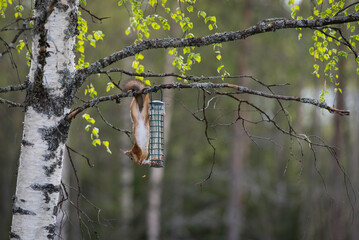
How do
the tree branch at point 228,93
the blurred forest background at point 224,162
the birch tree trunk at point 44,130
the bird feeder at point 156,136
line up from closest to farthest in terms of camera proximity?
the tree branch at point 228,93 → the birch tree trunk at point 44,130 → the bird feeder at point 156,136 → the blurred forest background at point 224,162

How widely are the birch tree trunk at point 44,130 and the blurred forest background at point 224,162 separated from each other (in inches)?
323

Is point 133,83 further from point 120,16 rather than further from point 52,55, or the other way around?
point 120,16

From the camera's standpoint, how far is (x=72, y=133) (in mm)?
13945

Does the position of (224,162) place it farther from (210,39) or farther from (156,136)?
(210,39)

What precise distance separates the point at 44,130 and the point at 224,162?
A: 14.9 metres

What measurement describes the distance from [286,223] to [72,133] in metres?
7.84

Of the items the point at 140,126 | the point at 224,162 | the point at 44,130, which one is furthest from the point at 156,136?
the point at 224,162

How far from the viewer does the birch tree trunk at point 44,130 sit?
3168mm

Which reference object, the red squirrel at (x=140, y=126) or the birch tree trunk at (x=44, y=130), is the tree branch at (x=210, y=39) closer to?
the birch tree trunk at (x=44, y=130)

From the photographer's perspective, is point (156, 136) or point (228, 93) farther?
point (156, 136)

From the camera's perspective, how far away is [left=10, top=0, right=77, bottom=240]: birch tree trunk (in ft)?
10.4

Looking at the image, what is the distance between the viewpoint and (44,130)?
318cm

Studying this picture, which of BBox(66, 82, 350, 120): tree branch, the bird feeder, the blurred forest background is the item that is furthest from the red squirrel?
the blurred forest background

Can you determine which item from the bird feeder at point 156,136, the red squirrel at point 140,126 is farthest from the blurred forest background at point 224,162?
the red squirrel at point 140,126
